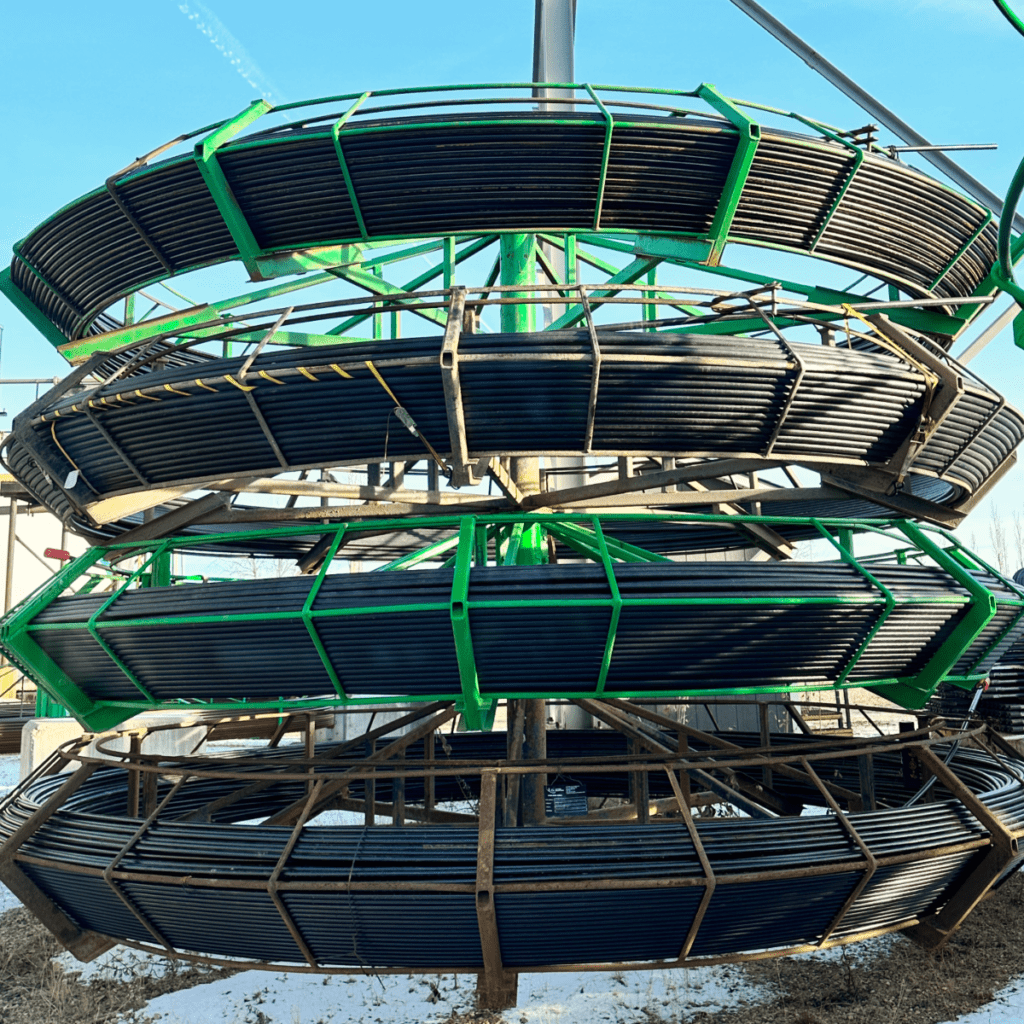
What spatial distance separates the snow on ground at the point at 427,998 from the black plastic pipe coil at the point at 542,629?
361 centimetres

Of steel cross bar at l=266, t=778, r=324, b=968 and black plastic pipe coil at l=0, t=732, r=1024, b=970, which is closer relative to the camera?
black plastic pipe coil at l=0, t=732, r=1024, b=970

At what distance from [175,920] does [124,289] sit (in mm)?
7542

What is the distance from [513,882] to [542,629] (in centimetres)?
234

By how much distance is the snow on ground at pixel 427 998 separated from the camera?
9781 millimetres

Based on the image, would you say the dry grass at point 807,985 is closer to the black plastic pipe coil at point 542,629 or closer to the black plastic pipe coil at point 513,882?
the black plastic pipe coil at point 513,882

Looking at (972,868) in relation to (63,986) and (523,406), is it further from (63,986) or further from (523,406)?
(63,986)

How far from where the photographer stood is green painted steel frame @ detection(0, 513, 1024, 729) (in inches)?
342

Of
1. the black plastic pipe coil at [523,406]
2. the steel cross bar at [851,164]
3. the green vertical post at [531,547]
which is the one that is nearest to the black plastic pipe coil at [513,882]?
the black plastic pipe coil at [523,406]

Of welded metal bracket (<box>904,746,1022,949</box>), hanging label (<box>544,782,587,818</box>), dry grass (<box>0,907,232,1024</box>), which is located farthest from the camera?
hanging label (<box>544,782,587,818</box>)

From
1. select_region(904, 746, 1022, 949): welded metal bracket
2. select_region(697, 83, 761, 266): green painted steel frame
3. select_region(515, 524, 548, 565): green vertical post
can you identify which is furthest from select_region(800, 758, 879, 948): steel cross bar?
select_region(697, 83, 761, 266): green painted steel frame

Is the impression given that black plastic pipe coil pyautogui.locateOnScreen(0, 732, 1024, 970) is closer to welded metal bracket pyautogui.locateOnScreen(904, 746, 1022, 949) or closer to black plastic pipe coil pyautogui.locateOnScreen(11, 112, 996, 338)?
welded metal bracket pyautogui.locateOnScreen(904, 746, 1022, 949)

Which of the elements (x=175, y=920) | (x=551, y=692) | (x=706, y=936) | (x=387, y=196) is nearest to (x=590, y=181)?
(x=387, y=196)

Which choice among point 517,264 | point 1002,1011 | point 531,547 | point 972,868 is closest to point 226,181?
point 517,264

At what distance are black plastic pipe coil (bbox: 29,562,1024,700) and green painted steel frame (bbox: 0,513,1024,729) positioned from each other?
0.05 meters
